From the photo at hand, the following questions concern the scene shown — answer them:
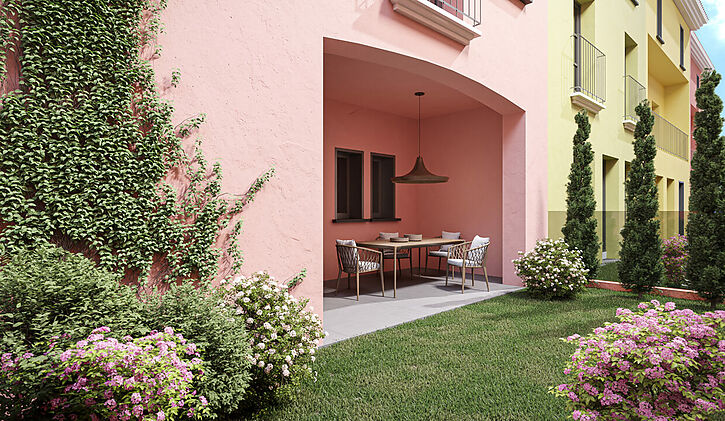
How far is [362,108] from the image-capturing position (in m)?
8.53

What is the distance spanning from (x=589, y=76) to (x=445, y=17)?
16.3 ft

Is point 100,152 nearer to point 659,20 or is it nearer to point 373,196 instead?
point 373,196

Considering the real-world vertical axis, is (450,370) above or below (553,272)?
below

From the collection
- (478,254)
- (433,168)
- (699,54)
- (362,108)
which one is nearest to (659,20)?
(699,54)

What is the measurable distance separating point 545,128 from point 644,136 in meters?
1.55

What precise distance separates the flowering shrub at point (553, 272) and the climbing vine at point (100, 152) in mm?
4598

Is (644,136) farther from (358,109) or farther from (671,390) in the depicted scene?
(671,390)

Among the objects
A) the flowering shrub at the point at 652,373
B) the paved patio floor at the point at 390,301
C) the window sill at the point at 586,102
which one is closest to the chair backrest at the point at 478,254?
the paved patio floor at the point at 390,301

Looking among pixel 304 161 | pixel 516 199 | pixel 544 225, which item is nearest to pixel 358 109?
pixel 516 199

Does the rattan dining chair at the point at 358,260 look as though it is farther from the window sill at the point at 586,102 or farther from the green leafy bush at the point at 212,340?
the window sill at the point at 586,102

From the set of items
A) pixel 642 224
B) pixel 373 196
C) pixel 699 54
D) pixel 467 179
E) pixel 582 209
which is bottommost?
pixel 642 224

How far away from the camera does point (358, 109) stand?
27.6ft

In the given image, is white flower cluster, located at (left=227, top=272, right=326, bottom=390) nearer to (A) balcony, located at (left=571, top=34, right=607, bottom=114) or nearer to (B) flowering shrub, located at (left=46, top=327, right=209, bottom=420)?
(B) flowering shrub, located at (left=46, top=327, right=209, bottom=420)

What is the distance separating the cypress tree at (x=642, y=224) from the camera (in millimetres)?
6141
